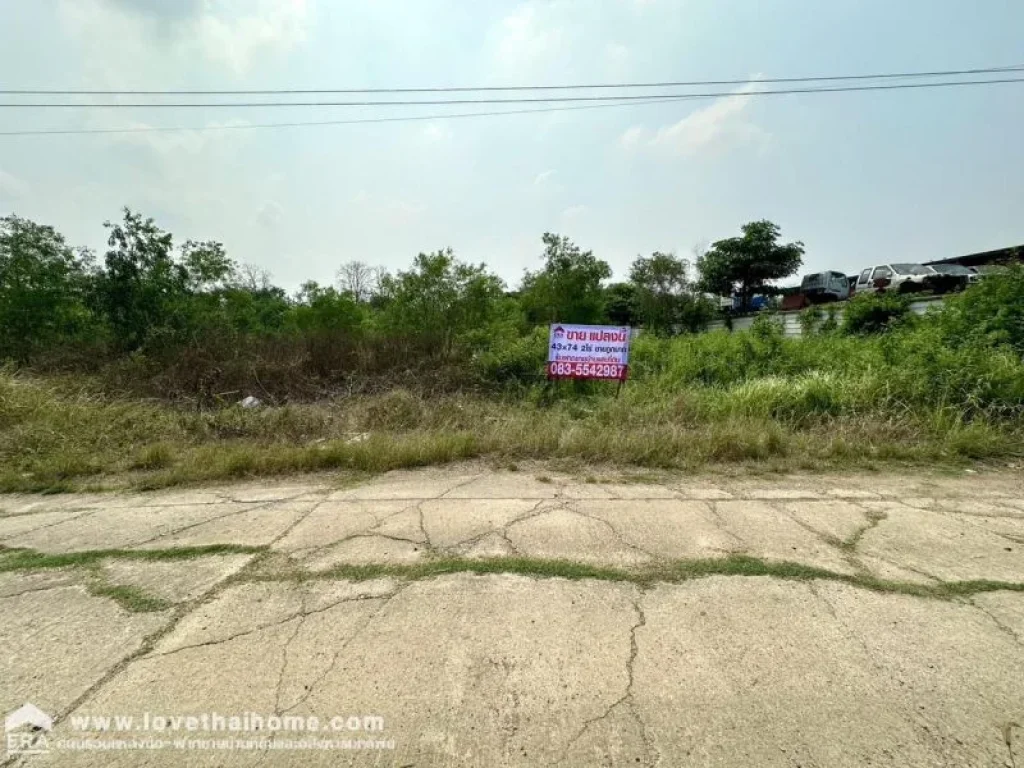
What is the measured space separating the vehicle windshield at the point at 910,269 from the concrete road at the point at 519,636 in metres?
20.2

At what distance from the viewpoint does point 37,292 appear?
983cm

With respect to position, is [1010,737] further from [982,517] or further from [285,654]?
[285,654]

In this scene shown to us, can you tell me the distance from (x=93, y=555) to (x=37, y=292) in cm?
1176

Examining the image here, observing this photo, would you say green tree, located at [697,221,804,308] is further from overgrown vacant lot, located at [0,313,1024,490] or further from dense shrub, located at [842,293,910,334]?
overgrown vacant lot, located at [0,313,1024,490]

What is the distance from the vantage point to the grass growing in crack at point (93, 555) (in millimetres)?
2665

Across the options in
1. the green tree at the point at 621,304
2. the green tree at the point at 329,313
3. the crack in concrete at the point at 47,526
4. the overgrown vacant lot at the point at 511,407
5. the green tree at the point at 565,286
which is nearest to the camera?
the crack in concrete at the point at 47,526

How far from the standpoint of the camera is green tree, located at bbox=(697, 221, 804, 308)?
27328mm

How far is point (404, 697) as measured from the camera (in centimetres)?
164

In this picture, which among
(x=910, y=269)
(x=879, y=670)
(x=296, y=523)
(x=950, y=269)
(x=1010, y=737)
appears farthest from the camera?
(x=910, y=269)

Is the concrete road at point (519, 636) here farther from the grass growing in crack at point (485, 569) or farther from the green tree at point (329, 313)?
the green tree at point (329, 313)

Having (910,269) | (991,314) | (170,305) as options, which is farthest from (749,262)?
(170,305)

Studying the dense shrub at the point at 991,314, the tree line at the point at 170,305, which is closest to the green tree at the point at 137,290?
the tree line at the point at 170,305

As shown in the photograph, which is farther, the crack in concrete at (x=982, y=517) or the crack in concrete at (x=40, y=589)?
the crack in concrete at (x=982, y=517)

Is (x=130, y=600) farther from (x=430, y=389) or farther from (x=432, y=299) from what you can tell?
(x=432, y=299)
